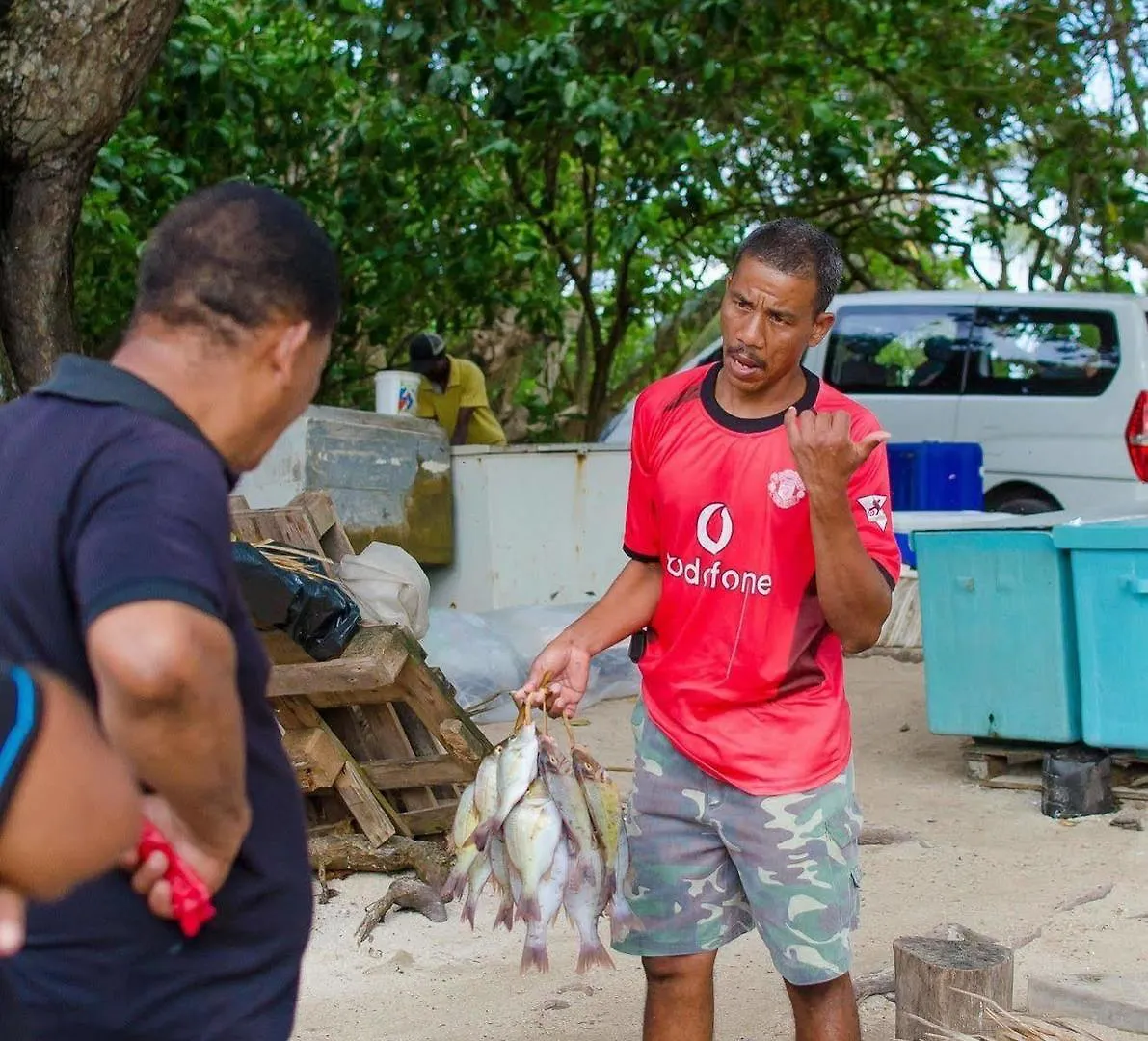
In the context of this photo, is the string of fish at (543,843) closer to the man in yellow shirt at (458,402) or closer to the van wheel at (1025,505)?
the man in yellow shirt at (458,402)

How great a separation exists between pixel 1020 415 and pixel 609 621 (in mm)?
7605

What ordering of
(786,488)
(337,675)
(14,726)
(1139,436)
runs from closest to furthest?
(14,726)
(786,488)
(337,675)
(1139,436)

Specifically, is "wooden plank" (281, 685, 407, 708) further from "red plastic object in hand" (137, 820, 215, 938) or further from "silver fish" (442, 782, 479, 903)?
"red plastic object in hand" (137, 820, 215, 938)

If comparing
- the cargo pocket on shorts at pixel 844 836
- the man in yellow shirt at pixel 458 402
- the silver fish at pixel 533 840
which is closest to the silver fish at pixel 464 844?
the silver fish at pixel 533 840

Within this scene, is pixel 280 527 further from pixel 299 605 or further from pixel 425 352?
pixel 425 352

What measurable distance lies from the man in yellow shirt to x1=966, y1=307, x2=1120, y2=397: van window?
3.19m

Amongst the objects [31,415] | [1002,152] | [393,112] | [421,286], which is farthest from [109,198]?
[1002,152]

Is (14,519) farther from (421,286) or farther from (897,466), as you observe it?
(421,286)

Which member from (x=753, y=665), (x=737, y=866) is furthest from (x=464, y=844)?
(x=753, y=665)

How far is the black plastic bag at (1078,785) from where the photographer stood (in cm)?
582

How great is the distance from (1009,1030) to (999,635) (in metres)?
2.91

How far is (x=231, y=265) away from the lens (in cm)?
172

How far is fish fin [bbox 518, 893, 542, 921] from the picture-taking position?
9.50 ft

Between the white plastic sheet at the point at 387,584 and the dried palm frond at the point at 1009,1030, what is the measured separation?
2.64 metres
